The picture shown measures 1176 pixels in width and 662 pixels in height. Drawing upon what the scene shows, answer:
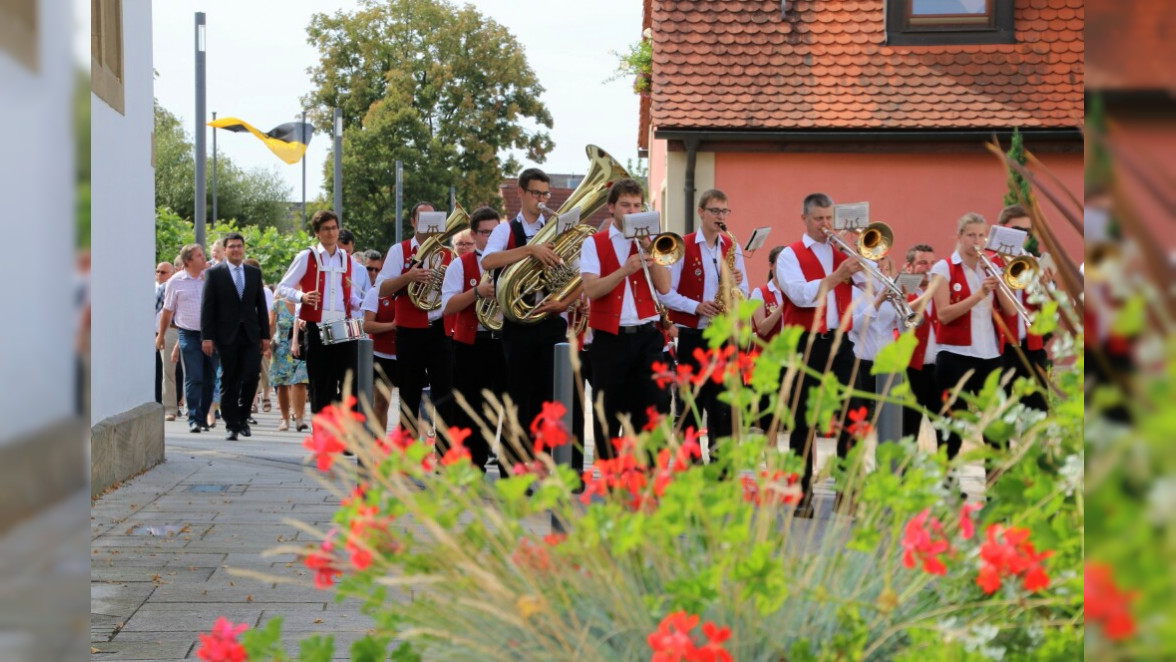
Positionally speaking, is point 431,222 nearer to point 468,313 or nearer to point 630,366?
point 468,313

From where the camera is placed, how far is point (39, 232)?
Result: 1.73 metres

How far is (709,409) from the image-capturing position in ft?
32.0

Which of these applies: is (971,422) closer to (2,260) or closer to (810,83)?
(2,260)

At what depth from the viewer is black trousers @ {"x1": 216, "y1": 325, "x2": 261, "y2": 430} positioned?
13844mm

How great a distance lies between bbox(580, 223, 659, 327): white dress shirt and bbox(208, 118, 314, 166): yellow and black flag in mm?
20126

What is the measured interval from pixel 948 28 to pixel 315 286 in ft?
33.1

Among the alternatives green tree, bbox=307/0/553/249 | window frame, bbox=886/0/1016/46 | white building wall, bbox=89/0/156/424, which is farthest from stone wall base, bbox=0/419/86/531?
green tree, bbox=307/0/553/249

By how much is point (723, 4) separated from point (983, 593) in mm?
17072

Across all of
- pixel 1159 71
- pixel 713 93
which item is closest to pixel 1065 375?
pixel 1159 71

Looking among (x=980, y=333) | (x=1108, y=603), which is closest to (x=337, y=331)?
(x=980, y=333)

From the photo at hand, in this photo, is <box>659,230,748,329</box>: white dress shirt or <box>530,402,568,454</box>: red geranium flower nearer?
<box>530,402,568,454</box>: red geranium flower

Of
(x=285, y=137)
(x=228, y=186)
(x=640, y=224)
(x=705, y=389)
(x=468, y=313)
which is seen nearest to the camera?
(x=640, y=224)

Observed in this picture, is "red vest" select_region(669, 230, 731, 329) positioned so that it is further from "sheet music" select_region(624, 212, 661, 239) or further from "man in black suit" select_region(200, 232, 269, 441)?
"man in black suit" select_region(200, 232, 269, 441)

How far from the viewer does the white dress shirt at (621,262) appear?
900cm
